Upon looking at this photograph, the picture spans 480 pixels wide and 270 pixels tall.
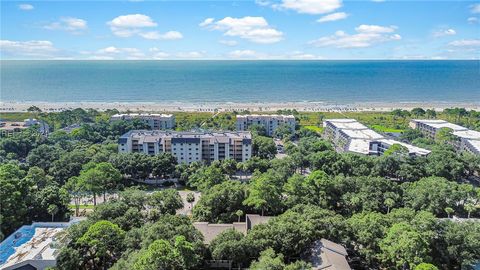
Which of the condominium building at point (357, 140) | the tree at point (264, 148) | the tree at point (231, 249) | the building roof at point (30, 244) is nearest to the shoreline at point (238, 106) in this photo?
the condominium building at point (357, 140)

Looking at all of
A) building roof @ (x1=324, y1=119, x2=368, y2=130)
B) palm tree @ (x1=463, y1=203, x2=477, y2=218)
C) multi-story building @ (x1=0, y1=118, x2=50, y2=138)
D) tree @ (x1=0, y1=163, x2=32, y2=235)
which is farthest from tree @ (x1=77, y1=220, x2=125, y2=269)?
multi-story building @ (x1=0, y1=118, x2=50, y2=138)

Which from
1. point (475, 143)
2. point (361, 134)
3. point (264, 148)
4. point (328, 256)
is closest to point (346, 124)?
point (361, 134)

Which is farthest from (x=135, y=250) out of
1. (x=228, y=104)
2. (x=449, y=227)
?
(x=228, y=104)

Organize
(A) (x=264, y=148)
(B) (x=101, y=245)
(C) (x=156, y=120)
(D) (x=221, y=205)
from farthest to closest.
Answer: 1. (C) (x=156, y=120)
2. (A) (x=264, y=148)
3. (D) (x=221, y=205)
4. (B) (x=101, y=245)

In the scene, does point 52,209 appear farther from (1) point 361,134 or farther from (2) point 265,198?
(1) point 361,134

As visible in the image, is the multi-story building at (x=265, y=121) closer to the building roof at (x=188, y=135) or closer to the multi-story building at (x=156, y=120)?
the multi-story building at (x=156, y=120)

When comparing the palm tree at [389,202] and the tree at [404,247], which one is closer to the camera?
the tree at [404,247]
